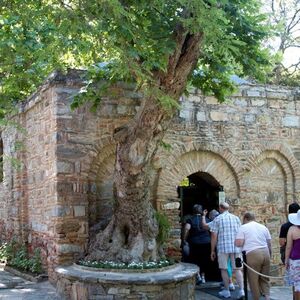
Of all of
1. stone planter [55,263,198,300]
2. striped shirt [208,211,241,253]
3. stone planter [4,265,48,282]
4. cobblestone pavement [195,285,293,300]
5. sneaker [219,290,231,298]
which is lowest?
cobblestone pavement [195,285,293,300]

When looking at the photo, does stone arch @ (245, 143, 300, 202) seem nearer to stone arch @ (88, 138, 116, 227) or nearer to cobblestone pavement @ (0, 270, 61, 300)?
stone arch @ (88, 138, 116, 227)

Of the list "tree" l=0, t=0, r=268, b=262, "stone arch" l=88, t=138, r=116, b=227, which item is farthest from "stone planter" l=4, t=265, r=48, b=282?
"tree" l=0, t=0, r=268, b=262

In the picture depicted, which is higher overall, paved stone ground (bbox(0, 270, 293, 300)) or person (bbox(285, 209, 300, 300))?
person (bbox(285, 209, 300, 300))

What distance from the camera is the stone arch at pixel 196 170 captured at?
32.8 ft

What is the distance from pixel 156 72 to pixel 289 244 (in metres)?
3.25

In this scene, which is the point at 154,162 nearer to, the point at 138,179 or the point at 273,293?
the point at 138,179

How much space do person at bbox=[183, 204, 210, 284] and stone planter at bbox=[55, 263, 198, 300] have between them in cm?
171

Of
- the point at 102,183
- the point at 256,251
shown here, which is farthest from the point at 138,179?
the point at 256,251

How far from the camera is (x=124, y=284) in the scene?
24.5 ft

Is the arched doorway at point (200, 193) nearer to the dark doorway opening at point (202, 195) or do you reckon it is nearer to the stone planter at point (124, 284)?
the dark doorway opening at point (202, 195)

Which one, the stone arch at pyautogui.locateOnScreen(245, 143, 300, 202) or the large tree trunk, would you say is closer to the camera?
the large tree trunk

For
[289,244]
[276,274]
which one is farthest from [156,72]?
[276,274]

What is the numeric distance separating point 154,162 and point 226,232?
205cm

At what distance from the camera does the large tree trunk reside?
26.2ft
